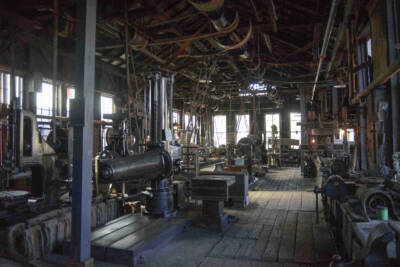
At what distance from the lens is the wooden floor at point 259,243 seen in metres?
3.35

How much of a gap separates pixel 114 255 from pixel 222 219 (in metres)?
1.81

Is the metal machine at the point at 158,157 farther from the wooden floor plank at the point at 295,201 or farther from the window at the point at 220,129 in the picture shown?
the window at the point at 220,129

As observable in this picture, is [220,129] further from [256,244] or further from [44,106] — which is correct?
[256,244]

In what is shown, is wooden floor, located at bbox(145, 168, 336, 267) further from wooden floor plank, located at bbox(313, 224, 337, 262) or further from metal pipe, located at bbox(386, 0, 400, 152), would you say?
metal pipe, located at bbox(386, 0, 400, 152)

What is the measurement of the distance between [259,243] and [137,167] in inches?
73.3

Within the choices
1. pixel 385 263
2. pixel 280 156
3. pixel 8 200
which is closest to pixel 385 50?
pixel 385 263

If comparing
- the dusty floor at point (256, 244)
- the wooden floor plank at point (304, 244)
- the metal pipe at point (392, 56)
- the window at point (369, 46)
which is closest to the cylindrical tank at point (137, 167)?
the dusty floor at point (256, 244)

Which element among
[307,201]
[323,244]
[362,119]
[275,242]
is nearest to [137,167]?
[275,242]

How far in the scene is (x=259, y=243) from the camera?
12.9 feet

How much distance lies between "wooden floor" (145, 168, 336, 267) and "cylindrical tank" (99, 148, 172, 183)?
3.14 feet

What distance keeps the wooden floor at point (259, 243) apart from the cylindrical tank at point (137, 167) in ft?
3.14

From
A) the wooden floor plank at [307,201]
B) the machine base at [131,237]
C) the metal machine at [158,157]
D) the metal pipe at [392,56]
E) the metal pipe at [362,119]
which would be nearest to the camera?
the machine base at [131,237]

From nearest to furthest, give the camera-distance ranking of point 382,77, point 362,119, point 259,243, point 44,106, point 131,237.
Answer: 1. point 131,237
2. point 259,243
3. point 382,77
4. point 362,119
5. point 44,106

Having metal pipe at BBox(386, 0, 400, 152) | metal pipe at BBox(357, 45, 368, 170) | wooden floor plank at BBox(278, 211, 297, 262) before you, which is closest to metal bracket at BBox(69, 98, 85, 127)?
wooden floor plank at BBox(278, 211, 297, 262)
